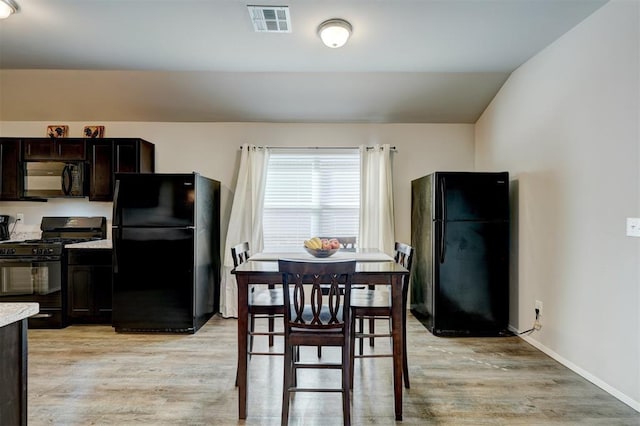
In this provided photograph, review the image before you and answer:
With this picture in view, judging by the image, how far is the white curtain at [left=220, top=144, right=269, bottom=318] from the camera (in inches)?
165

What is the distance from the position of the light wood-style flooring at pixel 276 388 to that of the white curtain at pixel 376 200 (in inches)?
49.8

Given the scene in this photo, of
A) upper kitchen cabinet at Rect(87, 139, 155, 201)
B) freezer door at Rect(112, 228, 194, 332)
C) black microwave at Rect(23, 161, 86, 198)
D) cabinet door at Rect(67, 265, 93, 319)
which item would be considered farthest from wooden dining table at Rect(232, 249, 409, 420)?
black microwave at Rect(23, 161, 86, 198)

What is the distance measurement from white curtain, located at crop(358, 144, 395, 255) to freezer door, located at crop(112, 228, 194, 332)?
1.97m

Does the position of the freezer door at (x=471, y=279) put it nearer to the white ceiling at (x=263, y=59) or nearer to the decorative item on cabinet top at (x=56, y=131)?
the white ceiling at (x=263, y=59)

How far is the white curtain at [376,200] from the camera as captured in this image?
4.16 m

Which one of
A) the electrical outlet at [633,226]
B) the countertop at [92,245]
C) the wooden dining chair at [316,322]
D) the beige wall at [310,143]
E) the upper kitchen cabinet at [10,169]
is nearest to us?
the wooden dining chair at [316,322]

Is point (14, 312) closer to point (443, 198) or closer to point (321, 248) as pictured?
point (321, 248)

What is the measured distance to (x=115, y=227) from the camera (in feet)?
11.3

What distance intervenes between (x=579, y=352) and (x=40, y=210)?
18.5 ft

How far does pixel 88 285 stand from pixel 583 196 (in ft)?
15.0

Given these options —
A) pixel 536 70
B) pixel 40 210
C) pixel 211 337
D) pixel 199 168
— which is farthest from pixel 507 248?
pixel 40 210

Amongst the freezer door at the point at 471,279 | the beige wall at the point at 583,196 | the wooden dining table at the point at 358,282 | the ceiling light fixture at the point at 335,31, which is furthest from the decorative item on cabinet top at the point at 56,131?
the beige wall at the point at 583,196

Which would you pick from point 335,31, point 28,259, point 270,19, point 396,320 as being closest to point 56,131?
point 28,259

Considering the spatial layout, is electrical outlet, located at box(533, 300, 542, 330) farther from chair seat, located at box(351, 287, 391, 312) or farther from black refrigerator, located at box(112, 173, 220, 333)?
black refrigerator, located at box(112, 173, 220, 333)
